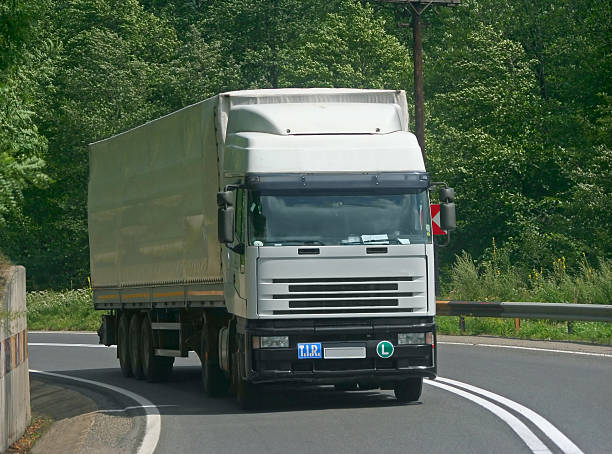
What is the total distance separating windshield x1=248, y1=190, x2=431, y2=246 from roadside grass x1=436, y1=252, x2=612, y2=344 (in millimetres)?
8682

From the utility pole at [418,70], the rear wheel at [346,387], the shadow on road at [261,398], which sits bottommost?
the shadow on road at [261,398]

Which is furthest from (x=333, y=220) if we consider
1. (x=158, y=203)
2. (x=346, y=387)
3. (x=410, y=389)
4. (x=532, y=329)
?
(x=532, y=329)

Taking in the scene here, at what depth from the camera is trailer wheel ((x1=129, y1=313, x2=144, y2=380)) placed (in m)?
20.8

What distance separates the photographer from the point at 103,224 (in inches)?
867

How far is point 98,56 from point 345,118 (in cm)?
4826

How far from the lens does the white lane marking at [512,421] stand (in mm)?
10867

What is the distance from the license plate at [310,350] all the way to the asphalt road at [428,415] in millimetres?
598

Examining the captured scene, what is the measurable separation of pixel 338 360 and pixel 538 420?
267 cm

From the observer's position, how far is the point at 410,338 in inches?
576

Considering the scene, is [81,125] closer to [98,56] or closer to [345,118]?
[98,56]

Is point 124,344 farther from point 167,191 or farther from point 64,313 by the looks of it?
point 64,313

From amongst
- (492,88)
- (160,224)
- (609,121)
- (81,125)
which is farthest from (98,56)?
(160,224)

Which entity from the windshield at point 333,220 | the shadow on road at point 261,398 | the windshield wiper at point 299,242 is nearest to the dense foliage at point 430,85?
the shadow on road at point 261,398

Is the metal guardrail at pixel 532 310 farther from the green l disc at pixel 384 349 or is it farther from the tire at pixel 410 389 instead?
the green l disc at pixel 384 349
